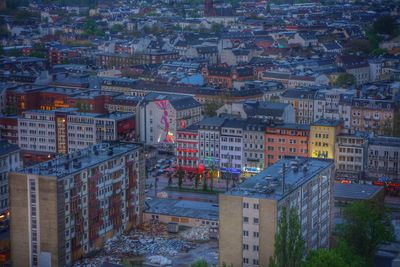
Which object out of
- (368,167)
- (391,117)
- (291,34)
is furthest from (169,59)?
(368,167)

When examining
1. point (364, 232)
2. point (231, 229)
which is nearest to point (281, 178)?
point (231, 229)

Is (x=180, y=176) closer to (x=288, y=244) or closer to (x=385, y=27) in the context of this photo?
(x=288, y=244)

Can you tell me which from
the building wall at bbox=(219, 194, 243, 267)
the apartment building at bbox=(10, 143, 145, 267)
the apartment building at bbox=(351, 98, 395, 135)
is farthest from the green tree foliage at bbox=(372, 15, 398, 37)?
the building wall at bbox=(219, 194, 243, 267)

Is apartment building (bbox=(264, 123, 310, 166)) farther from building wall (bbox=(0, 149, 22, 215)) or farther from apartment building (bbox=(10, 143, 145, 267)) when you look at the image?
building wall (bbox=(0, 149, 22, 215))

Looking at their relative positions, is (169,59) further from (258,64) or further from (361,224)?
(361,224)

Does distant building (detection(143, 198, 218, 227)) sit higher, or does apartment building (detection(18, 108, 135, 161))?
apartment building (detection(18, 108, 135, 161))
